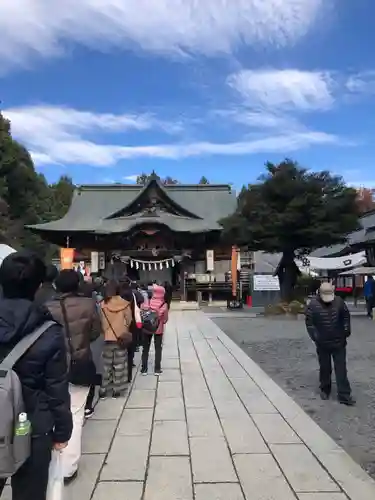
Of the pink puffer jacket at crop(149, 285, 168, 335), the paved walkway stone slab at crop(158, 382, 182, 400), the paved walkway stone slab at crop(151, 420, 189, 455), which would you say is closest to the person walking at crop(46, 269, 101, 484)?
the paved walkway stone slab at crop(151, 420, 189, 455)

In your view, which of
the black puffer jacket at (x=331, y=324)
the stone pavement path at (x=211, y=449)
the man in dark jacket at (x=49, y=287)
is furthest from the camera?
the black puffer jacket at (x=331, y=324)

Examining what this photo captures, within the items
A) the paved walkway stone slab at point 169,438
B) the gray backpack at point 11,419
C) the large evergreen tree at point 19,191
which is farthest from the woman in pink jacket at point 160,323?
the large evergreen tree at point 19,191

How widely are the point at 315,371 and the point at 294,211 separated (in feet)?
37.1

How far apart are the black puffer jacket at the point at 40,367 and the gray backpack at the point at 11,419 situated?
63mm

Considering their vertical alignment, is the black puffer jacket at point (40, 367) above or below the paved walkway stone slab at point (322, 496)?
above

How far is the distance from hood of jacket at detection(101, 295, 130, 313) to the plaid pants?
0.47 meters

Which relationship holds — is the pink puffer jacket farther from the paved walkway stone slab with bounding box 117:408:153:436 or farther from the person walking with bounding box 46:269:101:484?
the person walking with bounding box 46:269:101:484

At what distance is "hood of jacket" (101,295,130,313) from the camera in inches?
258

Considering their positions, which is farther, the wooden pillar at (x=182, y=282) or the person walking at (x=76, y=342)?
the wooden pillar at (x=182, y=282)

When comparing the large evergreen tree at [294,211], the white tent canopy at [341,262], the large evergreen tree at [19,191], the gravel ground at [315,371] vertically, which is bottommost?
the gravel ground at [315,371]

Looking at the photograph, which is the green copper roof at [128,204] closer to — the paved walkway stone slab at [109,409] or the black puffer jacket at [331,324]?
the black puffer jacket at [331,324]

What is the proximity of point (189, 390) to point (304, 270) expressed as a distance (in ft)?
112

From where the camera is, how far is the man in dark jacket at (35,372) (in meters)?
2.38

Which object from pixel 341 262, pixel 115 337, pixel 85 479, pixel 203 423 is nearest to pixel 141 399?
pixel 115 337
